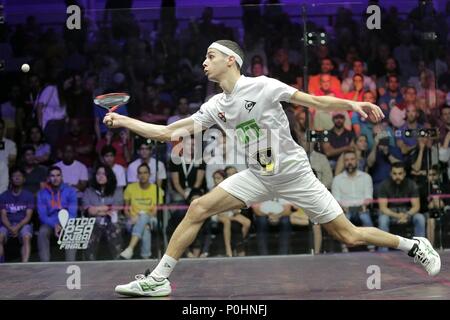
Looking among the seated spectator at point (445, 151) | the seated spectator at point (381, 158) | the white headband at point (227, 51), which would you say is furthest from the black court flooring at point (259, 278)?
the white headband at point (227, 51)

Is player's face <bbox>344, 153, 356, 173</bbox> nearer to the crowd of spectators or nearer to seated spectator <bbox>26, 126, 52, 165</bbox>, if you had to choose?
the crowd of spectators

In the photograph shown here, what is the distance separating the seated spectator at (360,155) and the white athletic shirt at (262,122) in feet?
8.76

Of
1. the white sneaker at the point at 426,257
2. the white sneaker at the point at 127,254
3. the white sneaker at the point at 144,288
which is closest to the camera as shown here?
the white sneaker at the point at 144,288

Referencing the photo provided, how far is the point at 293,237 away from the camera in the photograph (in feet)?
26.5

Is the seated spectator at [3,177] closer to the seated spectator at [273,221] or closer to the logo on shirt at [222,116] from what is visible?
the seated spectator at [273,221]

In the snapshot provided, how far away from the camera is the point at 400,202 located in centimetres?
814

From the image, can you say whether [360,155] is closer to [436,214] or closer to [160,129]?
[436,214]

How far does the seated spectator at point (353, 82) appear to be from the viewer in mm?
8109

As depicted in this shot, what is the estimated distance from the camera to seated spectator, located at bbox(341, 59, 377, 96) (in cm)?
811

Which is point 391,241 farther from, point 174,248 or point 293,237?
point 293,237

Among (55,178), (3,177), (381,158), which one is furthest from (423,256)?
(3,177)

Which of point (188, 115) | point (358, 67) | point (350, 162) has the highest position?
point (358, 67)

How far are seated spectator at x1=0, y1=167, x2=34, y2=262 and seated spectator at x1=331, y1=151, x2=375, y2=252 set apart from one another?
2816mm

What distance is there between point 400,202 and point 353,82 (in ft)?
3.94
